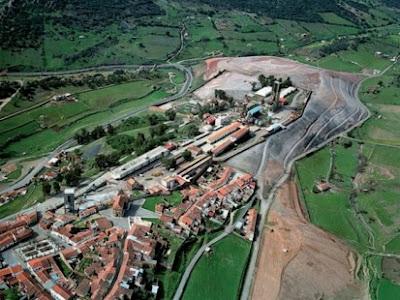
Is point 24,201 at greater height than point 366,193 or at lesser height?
greater

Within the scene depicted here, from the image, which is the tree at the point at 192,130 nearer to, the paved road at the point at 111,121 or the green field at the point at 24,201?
the paved road at the point at 111,121

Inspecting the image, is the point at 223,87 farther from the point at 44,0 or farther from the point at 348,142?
the point at 44,0

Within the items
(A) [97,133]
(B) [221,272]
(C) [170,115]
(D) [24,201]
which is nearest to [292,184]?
(B) [221,272]

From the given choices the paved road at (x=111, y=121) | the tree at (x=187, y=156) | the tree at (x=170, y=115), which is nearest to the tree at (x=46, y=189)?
the paved road at (x=111, y=121)

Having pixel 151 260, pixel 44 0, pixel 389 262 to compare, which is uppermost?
pixel 44 0

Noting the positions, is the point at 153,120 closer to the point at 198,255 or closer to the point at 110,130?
the point at 110,130

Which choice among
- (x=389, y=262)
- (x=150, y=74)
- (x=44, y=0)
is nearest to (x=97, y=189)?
(x=389, y=262)
